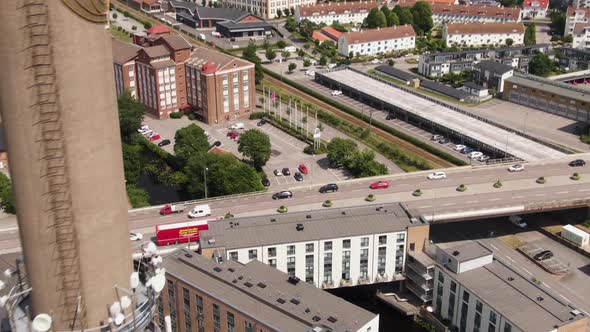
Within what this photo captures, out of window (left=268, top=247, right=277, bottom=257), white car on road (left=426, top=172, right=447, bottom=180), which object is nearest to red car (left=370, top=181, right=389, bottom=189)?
white car on road (left=426, top=172, right=447, bottom=180)

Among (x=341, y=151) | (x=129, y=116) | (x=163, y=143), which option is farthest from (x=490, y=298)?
(x=129, y=116)

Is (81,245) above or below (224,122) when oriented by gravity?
above

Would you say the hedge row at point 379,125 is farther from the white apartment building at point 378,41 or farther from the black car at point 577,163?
the white apartment building at point 378,41

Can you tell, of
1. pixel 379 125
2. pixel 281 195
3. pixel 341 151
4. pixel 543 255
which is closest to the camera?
pixel 543 255

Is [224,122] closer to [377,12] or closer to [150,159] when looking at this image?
[150,159]

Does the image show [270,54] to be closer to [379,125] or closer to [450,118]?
[379,125]

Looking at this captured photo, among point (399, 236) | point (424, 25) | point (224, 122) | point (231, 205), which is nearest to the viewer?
point (399, 236)

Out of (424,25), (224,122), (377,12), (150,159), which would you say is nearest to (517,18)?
(424,25)

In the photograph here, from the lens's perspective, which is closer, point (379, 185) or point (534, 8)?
point (379, 185)
